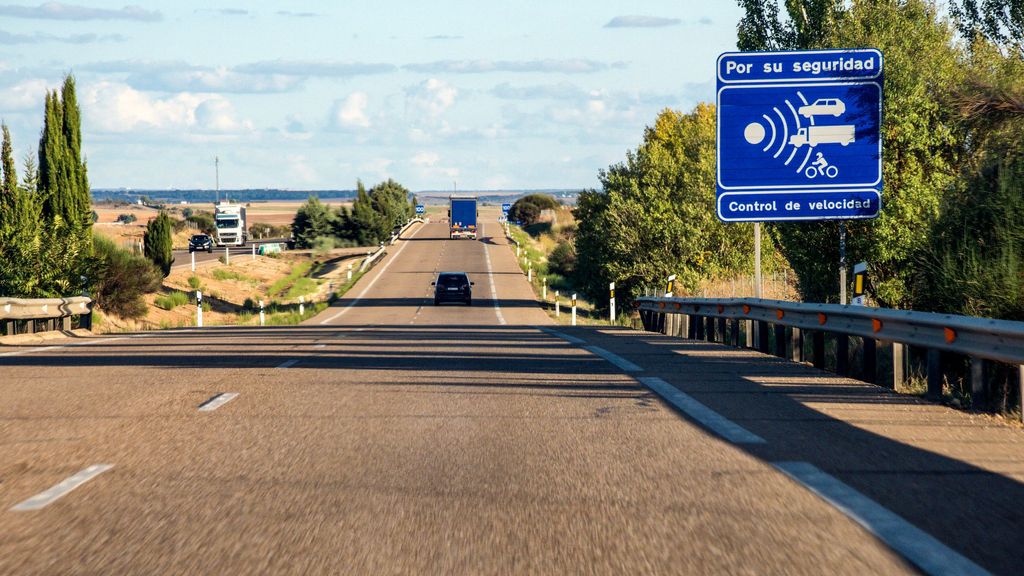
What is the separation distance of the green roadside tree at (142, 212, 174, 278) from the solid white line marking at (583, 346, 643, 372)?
139 ft

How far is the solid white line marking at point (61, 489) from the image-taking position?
6.40 metres

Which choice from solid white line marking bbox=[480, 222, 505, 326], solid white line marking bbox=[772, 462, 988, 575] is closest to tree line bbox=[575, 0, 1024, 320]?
solid white line marking bbox=[772, 462, 988, 575]

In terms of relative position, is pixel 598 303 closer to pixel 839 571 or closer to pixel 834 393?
pixel 834 393

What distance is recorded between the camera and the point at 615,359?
1533 cm

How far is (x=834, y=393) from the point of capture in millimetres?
11719

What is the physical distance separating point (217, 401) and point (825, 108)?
37.8 ft

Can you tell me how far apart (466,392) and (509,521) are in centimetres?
565

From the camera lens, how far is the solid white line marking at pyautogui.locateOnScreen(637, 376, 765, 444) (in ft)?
28.6

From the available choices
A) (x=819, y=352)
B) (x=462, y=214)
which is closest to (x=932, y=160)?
(x=819, y=352)

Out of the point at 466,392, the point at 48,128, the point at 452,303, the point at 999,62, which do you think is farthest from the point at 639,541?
the point at 452,303

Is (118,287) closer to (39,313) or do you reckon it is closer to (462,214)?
(39,313)

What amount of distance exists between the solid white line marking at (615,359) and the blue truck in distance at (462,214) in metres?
87.0

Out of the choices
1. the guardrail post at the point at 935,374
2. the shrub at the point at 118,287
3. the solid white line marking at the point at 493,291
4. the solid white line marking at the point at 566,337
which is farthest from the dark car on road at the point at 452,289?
the guardrail post at the point at 935,374

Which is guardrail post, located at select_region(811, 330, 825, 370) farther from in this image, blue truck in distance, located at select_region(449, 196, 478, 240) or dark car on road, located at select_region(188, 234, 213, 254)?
blue truck in distance, located at select_region(449, 196, 478, 240)
